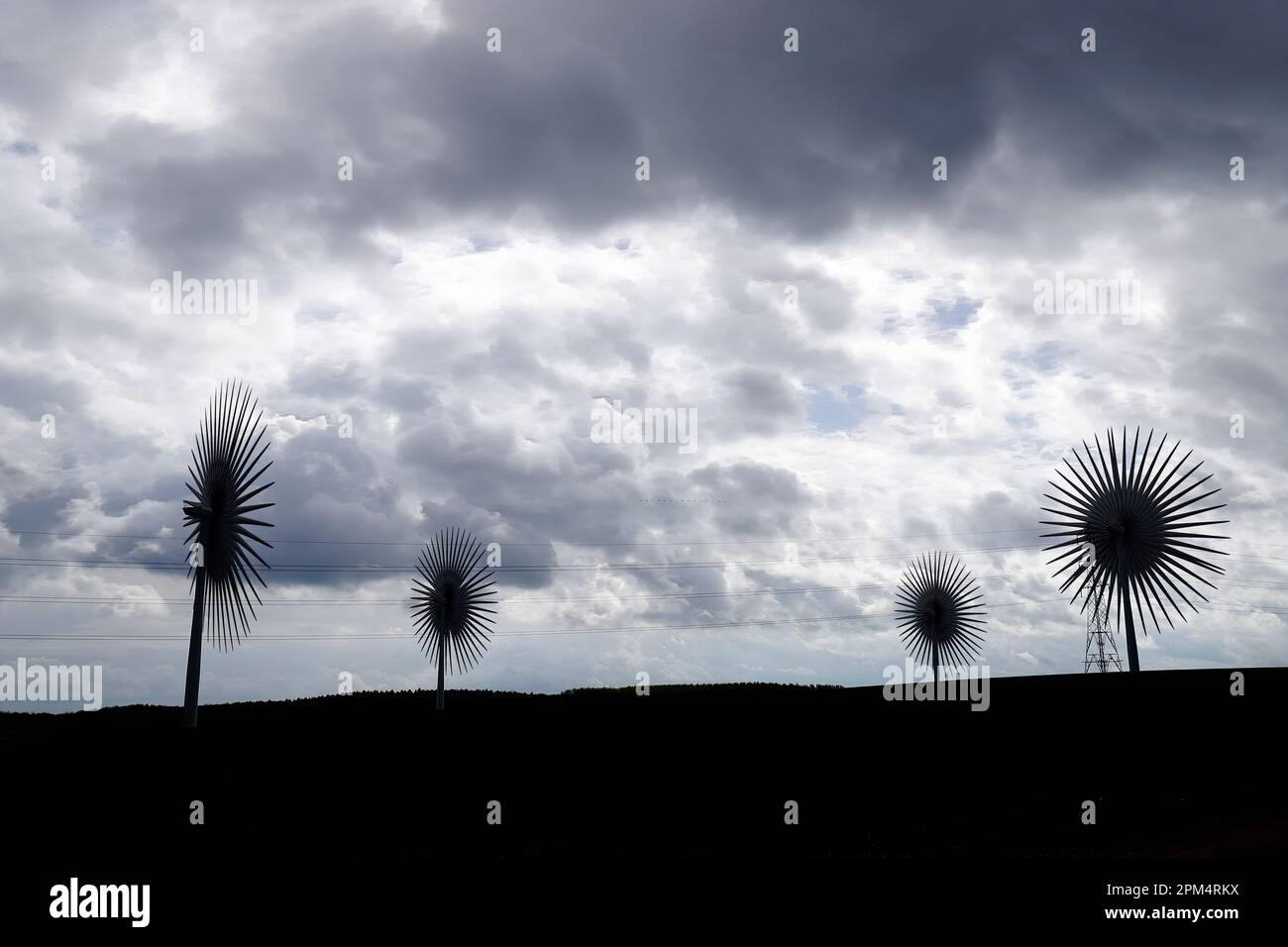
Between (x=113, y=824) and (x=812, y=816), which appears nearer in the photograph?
(x=113, y=824)

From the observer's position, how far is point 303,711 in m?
55.8

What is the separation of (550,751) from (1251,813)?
17.7 meters

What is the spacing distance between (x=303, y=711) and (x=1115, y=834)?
46346 mm

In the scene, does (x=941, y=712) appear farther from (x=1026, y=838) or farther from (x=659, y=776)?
(x=659, y=776)

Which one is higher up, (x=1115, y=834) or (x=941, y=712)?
(x=941, y=712)

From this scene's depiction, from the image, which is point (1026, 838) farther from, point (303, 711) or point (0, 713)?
point (0, 713)

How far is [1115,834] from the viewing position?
2183 cm

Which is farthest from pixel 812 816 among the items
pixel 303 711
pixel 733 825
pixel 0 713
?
pixel 0 713
